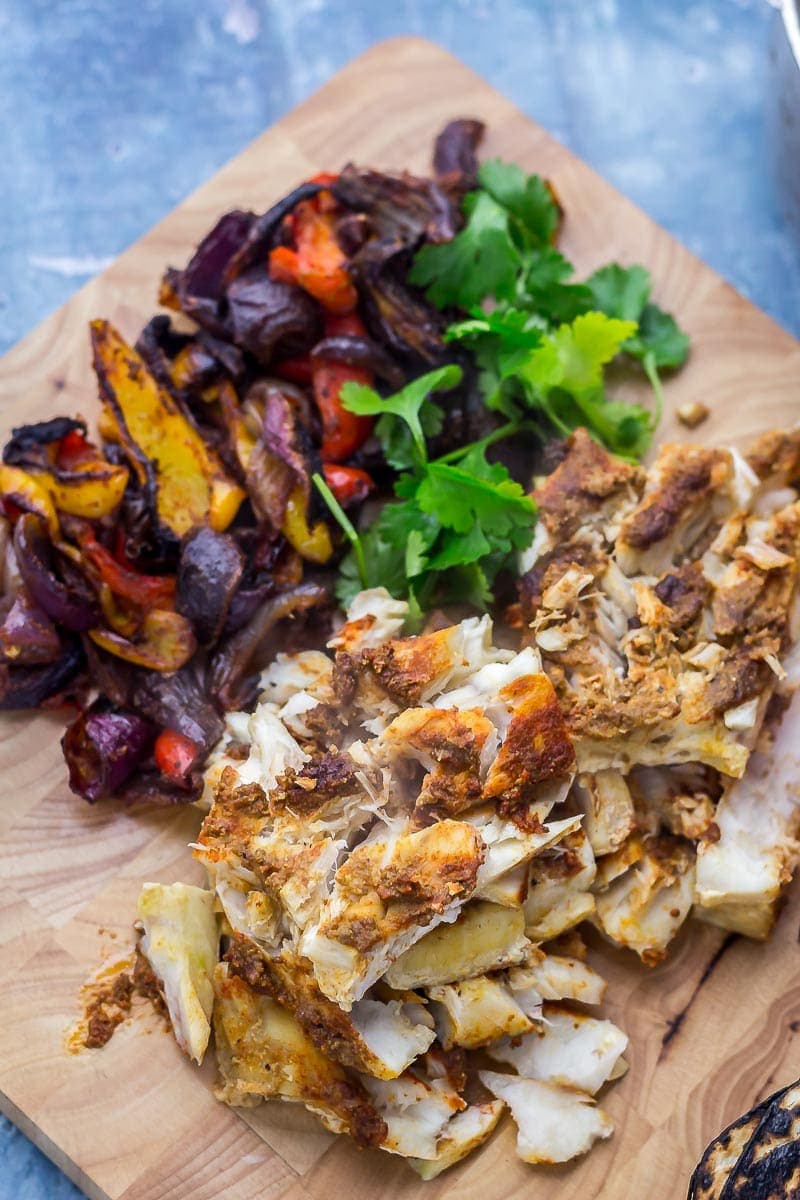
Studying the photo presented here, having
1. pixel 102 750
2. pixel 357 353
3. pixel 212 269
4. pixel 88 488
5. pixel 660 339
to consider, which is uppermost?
pixel 212 269

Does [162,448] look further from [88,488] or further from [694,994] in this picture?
[694,994]

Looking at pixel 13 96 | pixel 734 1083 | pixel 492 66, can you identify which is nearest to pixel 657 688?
pixel 734 1083

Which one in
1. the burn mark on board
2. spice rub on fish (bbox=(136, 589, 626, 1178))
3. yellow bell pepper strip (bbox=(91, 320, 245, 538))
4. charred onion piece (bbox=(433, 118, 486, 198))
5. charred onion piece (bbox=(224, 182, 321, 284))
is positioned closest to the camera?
spice rub on fish (bbox=(136, 589, 626, 1178))

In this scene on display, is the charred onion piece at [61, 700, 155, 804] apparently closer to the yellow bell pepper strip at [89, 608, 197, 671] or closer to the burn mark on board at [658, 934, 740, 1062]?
the yellow bell pepper strip at [89, 608, 197, 671]

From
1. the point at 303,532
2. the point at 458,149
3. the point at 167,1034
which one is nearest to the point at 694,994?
the point at 167,1034

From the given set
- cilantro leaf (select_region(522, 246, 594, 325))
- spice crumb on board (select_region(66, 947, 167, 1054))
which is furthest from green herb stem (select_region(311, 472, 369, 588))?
spice crumb on board (select_region(66, 947, 167, 1054))

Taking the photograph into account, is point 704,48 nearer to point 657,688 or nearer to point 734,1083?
point 657,688

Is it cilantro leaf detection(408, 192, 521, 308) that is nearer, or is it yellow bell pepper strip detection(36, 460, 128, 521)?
yellow bell pepper strip detection(36, 460, 128, 521)
